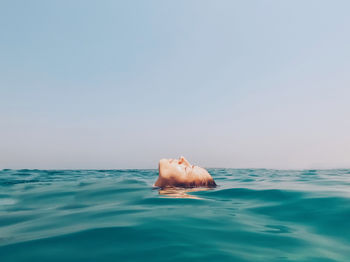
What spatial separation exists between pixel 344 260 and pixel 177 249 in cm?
171

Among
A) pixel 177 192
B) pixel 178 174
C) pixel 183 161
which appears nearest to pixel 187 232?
pixel 177 192

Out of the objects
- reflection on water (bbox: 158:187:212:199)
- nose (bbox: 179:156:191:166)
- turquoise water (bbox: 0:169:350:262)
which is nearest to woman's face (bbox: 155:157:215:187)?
nose (bbox: 179:156:191:166)

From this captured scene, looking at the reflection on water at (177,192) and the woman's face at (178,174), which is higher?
the woman's face at (178,174)

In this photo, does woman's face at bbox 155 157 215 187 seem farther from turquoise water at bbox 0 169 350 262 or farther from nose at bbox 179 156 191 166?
turquoise water at bbox 0 169 350 262

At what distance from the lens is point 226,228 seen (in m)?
3.18

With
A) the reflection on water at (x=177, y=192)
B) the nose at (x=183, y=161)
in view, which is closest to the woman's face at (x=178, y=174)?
the nose at (x=183, y=161)

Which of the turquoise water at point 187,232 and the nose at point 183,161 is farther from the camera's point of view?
the nose at point 183,161

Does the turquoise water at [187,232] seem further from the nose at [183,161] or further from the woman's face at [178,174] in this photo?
the nose at [183,161]

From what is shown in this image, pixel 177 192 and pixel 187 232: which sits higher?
pixel 177 192

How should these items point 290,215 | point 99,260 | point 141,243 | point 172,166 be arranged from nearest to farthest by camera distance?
1. point 99,260
2. point 141,243
3. point 290,215
4. point 172,166

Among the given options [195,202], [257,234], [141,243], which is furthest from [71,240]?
[195,202]

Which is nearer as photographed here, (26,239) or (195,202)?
(26,239)

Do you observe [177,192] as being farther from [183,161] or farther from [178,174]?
[183,161]

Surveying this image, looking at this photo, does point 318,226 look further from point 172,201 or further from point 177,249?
point 172,201
